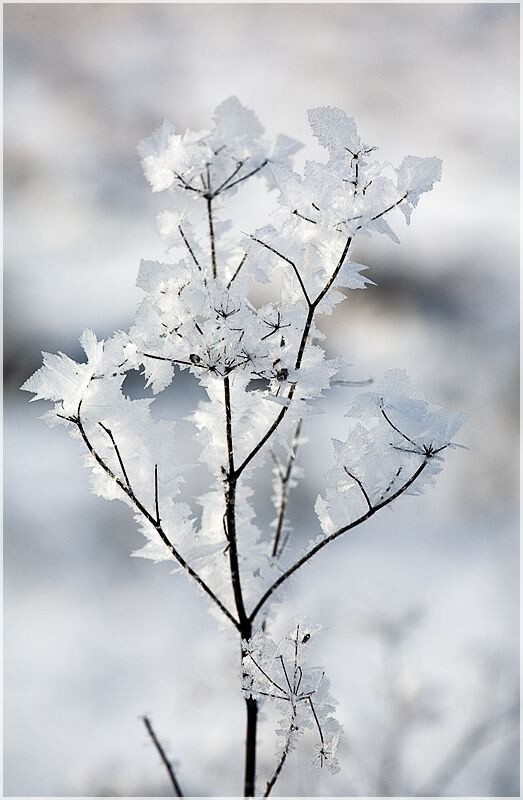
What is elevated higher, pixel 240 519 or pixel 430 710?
pixel 430 710

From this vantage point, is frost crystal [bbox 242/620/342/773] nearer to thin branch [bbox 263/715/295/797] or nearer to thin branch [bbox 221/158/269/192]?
thin branch [bbox 263/715/295/797]

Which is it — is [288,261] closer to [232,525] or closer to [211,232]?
[211,232]

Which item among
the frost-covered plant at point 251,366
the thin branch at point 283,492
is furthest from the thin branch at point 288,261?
the thin branch at point 283,492

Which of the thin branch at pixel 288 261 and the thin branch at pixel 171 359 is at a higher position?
the thin branch at pixel 288 261

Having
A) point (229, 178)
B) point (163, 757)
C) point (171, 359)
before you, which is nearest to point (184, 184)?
point (229, 178)

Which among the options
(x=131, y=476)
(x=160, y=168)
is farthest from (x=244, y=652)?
(x=160, y=168)

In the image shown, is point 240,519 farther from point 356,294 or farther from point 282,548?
point 356,294

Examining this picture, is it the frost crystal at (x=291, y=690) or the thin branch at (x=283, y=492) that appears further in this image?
the thin branch at (x=283, y=492)

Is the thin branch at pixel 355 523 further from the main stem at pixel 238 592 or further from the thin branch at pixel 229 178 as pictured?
the thin branch at pixel 229 178

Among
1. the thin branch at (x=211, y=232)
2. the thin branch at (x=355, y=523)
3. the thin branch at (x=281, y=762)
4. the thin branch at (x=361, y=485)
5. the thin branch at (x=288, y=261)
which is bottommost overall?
the thin branch at (x=281, y=762)
